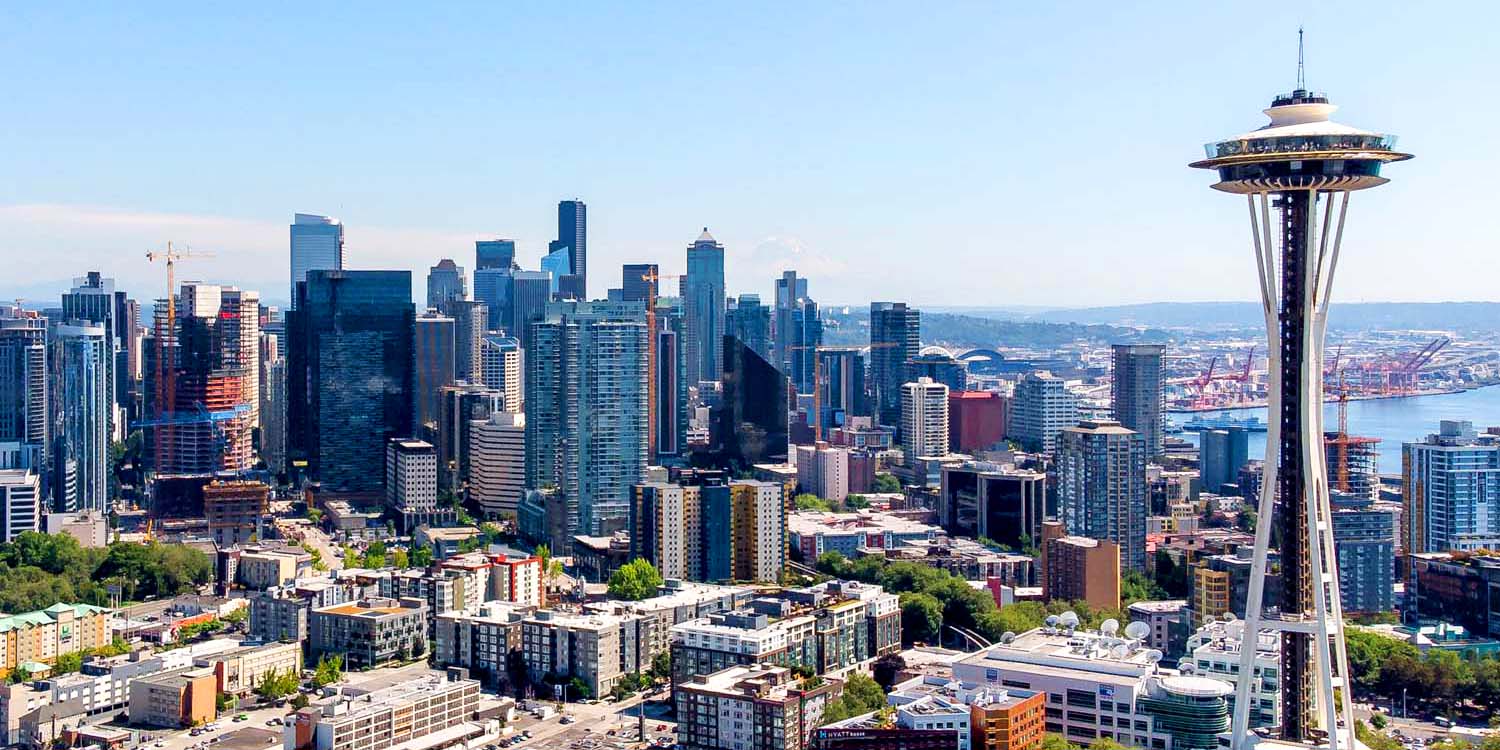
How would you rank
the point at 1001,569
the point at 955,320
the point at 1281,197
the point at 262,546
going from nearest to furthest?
the point at 1281,197 → the point at 1001,569 → the point at 262,546 → the point at 955,320

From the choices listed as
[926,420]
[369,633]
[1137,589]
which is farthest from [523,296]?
[369,633]

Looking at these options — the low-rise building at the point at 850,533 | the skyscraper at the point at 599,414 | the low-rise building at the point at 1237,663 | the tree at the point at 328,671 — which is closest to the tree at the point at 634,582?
the low-rise building at the point at 850,533

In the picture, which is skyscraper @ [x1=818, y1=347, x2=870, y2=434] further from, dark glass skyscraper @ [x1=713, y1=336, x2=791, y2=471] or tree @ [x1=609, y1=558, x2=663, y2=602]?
tree @ [x1=609, y1=558, x2=663, y2=602]

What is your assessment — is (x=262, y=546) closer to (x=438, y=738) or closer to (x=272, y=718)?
(x=272, y=718)

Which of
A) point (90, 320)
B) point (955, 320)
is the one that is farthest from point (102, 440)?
point (955, 320)

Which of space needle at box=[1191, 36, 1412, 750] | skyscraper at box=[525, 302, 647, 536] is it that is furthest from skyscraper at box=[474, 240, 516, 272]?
space needle at box=[1191, 36, 1412, 750]
